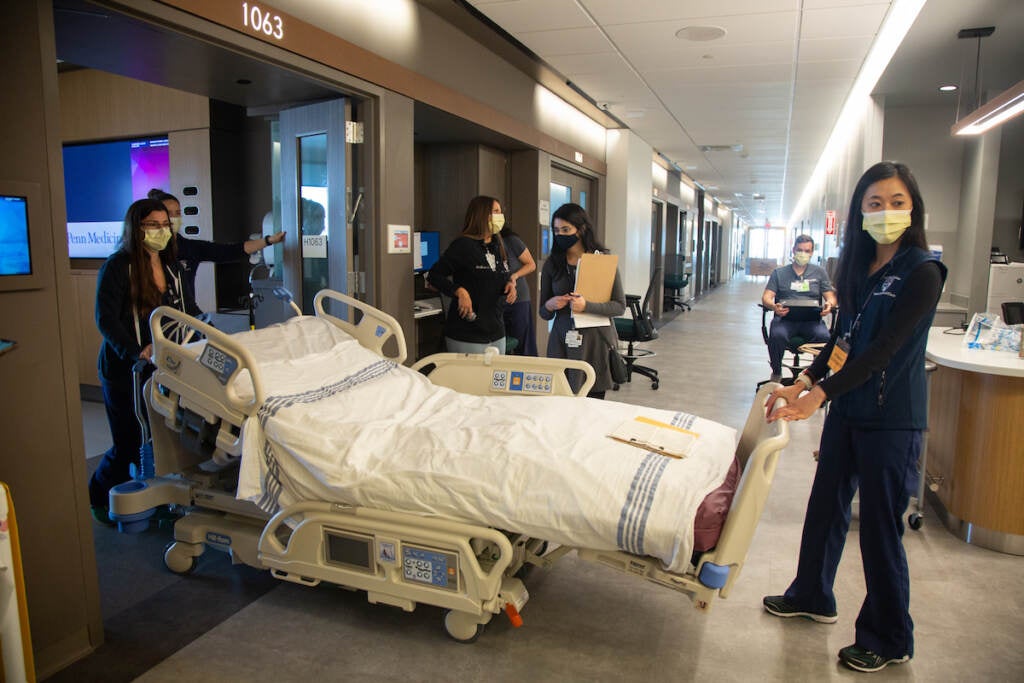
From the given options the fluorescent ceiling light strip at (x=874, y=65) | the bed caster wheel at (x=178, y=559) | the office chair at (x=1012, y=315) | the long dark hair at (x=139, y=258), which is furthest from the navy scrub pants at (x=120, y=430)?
the fluorescent ceiling light strip at (x=874, y=65)

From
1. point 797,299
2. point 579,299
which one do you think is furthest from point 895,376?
point 797,299

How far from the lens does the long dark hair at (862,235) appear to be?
2.16m

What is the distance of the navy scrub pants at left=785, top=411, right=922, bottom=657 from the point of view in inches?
83.5

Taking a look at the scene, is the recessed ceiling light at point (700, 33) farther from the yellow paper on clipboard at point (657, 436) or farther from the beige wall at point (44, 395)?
the beige wall at point (44, 395)

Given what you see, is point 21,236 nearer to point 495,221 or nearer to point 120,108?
point 495,221

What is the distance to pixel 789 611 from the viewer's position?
2512 mm

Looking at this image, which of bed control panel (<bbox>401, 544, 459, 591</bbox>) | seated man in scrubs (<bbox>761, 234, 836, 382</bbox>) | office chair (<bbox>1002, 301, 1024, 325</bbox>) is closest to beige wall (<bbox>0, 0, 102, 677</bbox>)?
bed control panel (<bbox>401, 544, 459, 591</bbox>)

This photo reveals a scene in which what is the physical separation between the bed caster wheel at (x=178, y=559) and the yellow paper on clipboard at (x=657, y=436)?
174 cm

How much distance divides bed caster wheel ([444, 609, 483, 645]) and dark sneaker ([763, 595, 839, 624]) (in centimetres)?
105

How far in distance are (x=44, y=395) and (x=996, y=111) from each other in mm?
4987

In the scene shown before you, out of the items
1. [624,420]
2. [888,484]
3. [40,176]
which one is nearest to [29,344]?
[40,176]

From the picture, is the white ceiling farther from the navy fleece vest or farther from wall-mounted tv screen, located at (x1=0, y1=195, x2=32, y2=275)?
wall-mounted tv screen, located at (x1=0, y1=195, x2=32, y2=275)

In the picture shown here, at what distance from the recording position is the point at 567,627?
244cm

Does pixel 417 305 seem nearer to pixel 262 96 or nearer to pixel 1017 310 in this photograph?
pixel 262 96
